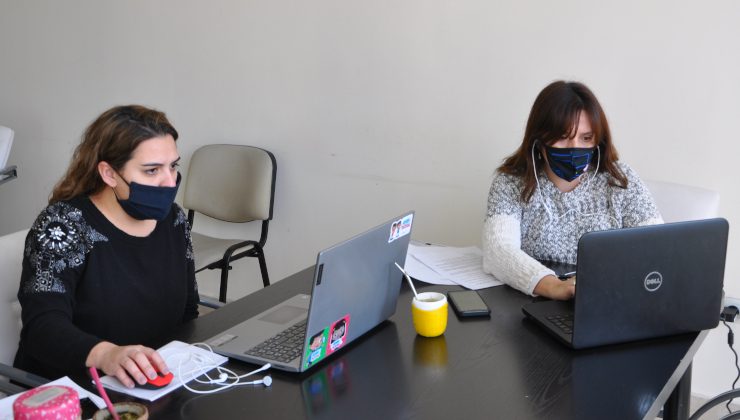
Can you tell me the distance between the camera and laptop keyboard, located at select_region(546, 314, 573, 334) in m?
1.47

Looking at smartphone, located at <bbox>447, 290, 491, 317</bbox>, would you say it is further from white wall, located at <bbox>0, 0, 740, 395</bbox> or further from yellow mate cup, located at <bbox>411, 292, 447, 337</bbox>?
white wall, located at <bbox>0, 0, 740, 395</bbox>

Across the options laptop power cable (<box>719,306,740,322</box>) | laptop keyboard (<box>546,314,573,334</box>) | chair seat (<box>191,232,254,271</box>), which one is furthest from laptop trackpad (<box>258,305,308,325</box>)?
laptop power cable (<box>719,306,740,322</box>)

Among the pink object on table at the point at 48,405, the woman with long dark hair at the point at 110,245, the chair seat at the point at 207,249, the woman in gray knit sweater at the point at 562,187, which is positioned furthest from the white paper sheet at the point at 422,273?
the chair seat at the point at 207,249

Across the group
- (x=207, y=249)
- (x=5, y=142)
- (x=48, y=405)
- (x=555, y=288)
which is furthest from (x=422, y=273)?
(x=5, y=142)

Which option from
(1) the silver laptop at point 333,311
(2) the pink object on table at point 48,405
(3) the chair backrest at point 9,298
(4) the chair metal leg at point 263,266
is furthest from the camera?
(4) the chair metal leg at point 263,266

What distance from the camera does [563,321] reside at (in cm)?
152

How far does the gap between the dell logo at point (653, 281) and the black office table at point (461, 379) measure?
119 millimetres

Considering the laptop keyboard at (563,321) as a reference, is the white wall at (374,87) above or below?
above

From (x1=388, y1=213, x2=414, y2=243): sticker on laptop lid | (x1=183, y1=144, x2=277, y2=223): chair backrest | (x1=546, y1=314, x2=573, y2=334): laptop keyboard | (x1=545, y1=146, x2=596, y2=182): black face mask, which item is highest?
(x1=545, y1=146, x2=596, y2=182): black face mask

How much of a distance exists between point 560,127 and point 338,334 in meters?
0.91

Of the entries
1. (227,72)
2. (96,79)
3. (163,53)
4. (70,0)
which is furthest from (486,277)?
(70,0)

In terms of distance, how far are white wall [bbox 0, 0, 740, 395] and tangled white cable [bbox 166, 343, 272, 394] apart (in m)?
1.62

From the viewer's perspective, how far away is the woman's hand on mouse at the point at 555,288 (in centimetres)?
166

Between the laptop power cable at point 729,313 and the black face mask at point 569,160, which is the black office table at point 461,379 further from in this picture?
the laptop power cable at point 729,313
